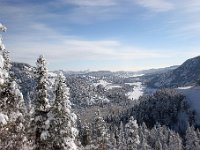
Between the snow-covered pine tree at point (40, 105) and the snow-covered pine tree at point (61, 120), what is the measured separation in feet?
3.99

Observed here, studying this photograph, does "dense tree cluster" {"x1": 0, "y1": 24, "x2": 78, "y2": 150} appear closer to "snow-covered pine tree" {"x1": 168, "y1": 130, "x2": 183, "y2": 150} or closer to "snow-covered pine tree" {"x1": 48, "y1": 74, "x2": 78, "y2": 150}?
"snow-covered pine tree" {"x1": 48, "y1": 74, "x2": 78, "y2": 150}

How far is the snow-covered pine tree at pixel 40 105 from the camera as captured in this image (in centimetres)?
3086

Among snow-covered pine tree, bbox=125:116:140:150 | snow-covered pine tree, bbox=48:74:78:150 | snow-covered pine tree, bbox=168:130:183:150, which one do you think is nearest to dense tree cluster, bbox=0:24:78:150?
snow-covered pine tree, bbox=48:74:78:150

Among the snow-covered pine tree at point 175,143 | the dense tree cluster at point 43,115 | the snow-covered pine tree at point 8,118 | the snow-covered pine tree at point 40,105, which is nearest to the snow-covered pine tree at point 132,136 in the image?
the dense tree cluster at point 43,115

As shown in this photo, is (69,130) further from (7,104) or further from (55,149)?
(7,104)

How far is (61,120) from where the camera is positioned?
29484mm

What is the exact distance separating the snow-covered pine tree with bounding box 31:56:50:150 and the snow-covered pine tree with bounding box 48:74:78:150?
1.22m

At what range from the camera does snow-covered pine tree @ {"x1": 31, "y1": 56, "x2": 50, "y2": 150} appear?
101 feet

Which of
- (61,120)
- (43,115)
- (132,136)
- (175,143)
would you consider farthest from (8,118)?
(175,143)

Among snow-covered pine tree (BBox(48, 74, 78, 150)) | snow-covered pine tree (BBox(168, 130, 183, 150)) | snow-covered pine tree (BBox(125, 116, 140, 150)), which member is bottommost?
snow-covered pine tree (BBox(168, 130, 183, 150))

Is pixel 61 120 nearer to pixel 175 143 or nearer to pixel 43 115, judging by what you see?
pixel 43 115

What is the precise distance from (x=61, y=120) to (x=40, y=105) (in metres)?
2.94

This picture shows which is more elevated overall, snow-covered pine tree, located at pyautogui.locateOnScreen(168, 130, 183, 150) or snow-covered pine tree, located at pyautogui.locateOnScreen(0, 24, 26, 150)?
snow-covered pine tree, located at pyautogui.locateOnScreen(0, 24, 26, 150)

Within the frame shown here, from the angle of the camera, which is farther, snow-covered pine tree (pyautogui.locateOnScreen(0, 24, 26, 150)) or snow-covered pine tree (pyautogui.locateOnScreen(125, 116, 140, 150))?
snow-covered pine tree (pyautogui.locateOnScreen(125, 116, 140, 150))
